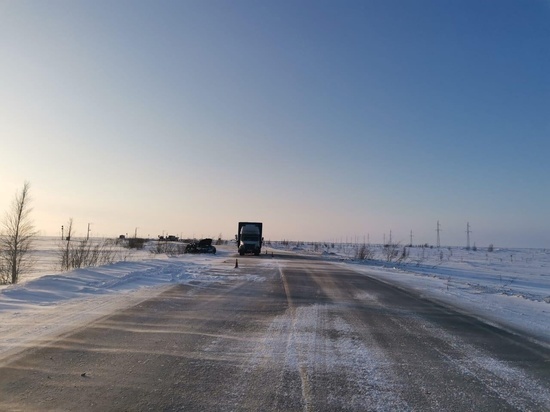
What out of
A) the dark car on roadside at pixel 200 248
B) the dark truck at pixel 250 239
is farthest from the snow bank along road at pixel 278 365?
the dark car on roadside at pixel 200 248

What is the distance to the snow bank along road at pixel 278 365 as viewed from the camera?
4.64m

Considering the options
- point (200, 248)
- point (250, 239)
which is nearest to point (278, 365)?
point (250, 239)

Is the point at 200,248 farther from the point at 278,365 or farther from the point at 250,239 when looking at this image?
the point at 278,365

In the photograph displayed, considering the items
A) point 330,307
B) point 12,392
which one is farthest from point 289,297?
point 12,392

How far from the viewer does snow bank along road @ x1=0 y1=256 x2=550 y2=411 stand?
4.64 metres

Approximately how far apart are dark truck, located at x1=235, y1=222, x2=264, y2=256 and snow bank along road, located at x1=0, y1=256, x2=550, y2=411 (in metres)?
38.8

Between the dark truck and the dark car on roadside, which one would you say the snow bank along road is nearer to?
the dark truck

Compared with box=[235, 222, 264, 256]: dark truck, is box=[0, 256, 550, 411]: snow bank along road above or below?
below

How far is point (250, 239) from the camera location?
49.5 meters

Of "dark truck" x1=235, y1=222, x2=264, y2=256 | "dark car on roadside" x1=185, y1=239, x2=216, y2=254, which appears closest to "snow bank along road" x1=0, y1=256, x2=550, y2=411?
"dark truck" x1=235, y1=222, x2=264, y2=256

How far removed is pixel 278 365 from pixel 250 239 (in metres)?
43.7

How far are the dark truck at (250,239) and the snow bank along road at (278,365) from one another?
38.8 metres

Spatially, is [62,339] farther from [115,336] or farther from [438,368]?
[438,368]

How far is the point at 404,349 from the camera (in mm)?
7098
